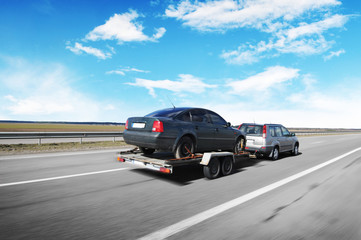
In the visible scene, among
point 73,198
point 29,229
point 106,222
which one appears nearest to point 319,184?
point 106,222

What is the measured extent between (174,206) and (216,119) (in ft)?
11.2

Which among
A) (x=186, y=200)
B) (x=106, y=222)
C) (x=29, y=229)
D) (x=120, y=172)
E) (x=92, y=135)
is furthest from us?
(x=92, y=135)

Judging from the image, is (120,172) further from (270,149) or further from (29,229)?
(270,149)

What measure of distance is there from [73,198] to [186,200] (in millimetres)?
2032

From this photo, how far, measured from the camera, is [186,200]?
13.1 ft

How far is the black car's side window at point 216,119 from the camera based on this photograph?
21.2 feet

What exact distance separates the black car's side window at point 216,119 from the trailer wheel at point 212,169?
4.01ft

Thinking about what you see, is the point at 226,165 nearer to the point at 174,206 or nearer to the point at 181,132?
the point at 181,132

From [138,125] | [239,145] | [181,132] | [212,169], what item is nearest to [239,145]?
[239,145]

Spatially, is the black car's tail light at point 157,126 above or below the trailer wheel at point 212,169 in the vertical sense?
above

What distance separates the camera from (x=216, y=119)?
21.6 feet

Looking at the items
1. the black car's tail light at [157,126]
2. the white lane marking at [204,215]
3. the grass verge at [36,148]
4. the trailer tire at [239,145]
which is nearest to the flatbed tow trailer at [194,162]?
the trailer tire at [239,145]

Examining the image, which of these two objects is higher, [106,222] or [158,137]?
[158,137]

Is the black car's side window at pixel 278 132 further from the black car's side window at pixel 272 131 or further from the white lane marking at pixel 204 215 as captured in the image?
the white lane marking at pixel 204 215
